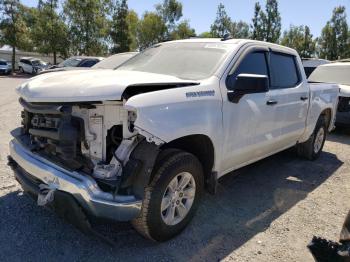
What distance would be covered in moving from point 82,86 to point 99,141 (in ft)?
1.58

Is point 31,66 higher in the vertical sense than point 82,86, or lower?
higher

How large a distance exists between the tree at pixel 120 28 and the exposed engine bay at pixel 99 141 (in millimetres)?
34179

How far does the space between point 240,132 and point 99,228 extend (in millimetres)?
1781

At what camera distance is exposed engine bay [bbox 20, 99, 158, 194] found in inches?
119

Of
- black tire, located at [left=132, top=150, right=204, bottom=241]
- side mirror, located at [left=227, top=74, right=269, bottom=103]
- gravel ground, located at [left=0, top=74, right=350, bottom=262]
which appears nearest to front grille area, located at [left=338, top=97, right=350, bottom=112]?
gravel ground, located at [left=0, top=74, right=350, bottom=262]

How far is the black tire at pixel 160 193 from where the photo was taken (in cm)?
315

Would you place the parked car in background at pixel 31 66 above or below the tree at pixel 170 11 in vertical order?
below

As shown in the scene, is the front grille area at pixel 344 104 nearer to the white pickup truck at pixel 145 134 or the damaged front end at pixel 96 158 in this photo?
the white pickup truck at pixel 145 134

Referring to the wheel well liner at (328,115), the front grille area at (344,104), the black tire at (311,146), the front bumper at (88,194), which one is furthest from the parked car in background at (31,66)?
Result: the front bumper at (88,194)

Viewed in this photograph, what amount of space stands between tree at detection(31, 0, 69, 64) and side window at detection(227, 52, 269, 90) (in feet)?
110

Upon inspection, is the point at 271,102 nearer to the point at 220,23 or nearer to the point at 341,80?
the point at 341,80

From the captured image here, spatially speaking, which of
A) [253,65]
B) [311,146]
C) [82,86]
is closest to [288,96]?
Answer: [253,65]

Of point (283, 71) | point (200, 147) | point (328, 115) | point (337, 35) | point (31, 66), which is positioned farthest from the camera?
point (337, 35)

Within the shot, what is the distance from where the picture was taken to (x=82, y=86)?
3.05m
